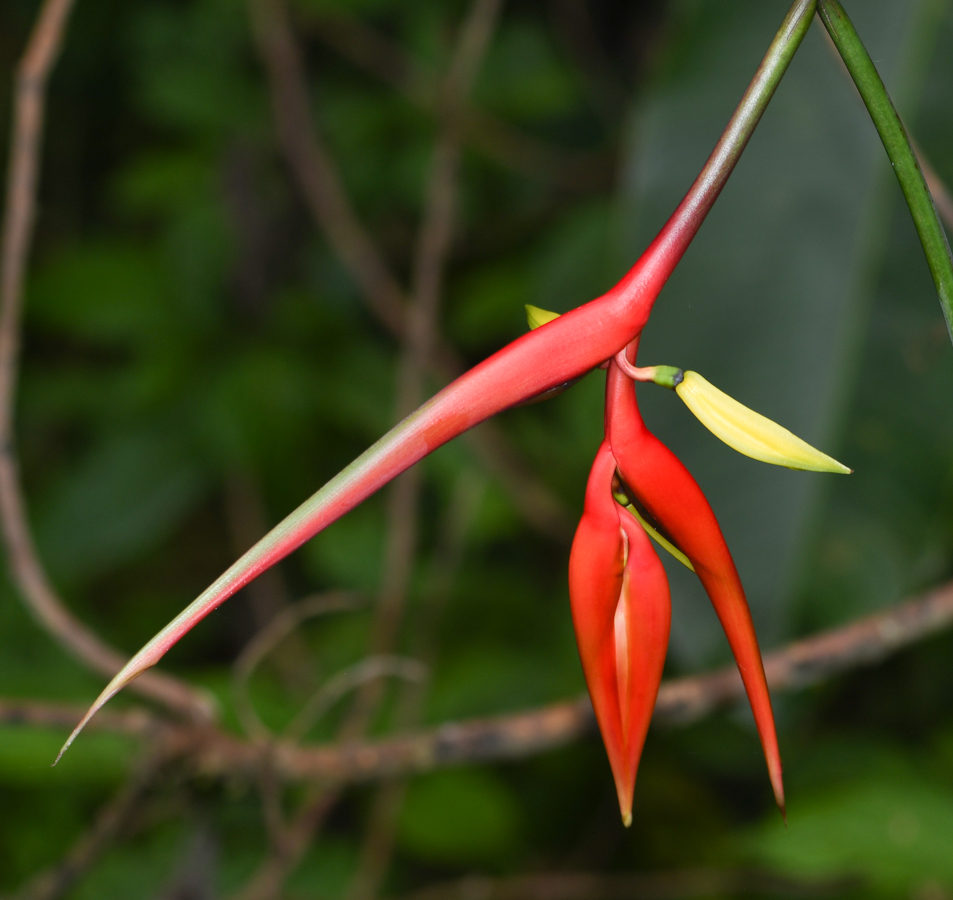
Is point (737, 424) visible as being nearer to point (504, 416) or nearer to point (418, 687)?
point (418, 687)

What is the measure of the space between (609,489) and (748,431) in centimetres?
3

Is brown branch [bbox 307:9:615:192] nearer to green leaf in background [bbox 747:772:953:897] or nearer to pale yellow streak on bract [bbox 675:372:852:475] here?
green leaf in background [bbox 747:772:953:897]

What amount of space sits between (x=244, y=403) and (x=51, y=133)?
129 cm

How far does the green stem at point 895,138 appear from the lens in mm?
159

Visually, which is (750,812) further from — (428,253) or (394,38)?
(394,38)

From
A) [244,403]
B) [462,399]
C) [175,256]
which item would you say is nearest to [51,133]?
[175,256]

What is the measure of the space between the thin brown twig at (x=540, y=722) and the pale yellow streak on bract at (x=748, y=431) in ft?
1.17

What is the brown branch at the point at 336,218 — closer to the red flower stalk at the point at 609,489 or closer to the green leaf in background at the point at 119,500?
the green leaf in background at the point at 119,500

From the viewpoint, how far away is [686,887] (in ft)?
2.99

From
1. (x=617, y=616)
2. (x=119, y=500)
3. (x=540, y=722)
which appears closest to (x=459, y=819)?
(x=540, y=722)

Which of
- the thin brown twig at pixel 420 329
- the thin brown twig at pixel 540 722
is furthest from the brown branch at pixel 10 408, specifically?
the thin brown twig at pixel 420 329

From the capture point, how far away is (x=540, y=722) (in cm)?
53

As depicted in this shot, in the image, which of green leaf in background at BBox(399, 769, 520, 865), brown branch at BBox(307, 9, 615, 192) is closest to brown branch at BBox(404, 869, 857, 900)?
green leaf in background at BBox(399, 769, 520, 865)

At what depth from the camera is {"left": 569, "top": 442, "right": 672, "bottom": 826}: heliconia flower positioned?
181 millimetres
